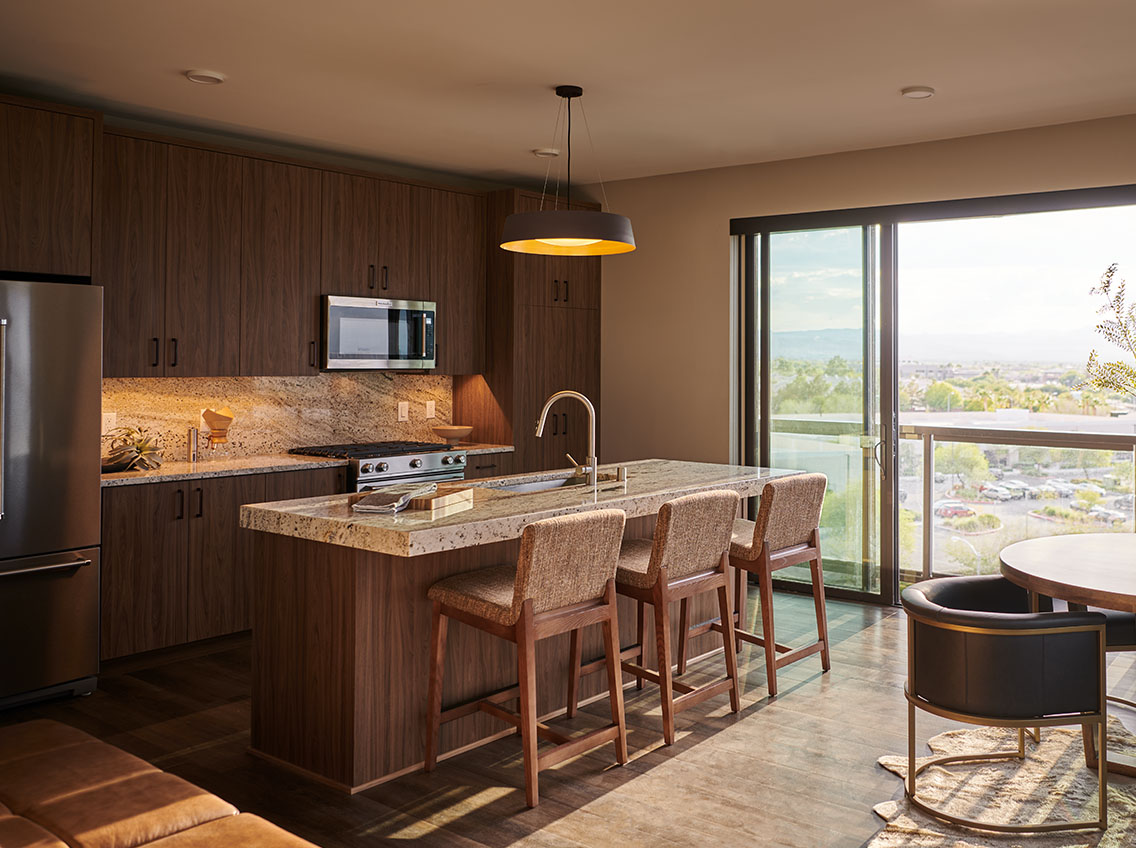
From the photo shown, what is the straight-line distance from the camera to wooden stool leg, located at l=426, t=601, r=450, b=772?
126 inches

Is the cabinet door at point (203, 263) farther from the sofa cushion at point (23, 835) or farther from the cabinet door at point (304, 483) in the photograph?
the sofa cushion at point (23, 835)

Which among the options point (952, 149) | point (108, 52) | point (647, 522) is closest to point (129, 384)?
point (108, 52)

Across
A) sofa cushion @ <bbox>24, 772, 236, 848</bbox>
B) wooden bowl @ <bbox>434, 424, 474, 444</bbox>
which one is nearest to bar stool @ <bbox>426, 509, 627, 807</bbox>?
sofa cushion @ <bbox>24, 772, 236, 848</bbox>

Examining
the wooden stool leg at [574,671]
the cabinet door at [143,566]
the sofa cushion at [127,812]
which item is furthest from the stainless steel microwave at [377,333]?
the sofa cushion at [127,812]

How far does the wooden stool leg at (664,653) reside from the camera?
3.46 m

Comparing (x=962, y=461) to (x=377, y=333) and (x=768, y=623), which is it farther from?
(x=377, y=333)

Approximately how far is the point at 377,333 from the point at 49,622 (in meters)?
2.46

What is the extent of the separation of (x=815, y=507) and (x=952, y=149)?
8.12 ft

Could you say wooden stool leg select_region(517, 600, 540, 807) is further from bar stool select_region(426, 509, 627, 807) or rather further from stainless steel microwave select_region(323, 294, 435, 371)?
stainless steel microwave select_region(323, 294, 435, 371)

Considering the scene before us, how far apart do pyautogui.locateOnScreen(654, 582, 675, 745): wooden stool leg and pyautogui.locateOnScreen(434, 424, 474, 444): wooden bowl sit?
2.97 meters

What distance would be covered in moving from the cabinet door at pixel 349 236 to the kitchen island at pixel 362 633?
2419 mm

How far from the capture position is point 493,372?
21.1 ft

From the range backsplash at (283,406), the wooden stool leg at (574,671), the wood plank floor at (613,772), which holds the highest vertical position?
the range backsplash at (283,406)

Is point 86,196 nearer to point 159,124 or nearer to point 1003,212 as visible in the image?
point 159,124
